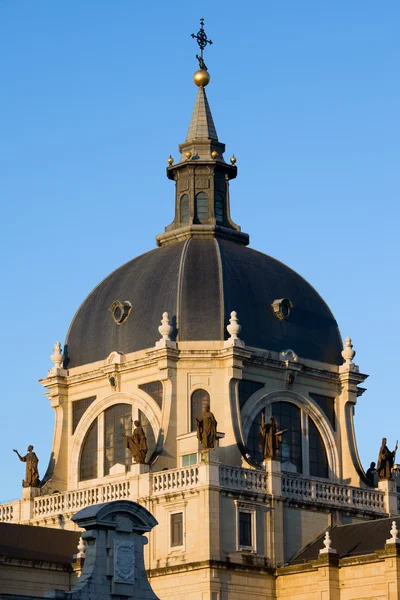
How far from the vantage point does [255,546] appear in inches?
3524

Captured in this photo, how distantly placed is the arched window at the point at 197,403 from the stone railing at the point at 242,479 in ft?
16.2

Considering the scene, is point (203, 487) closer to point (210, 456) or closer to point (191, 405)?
point (210, 456)

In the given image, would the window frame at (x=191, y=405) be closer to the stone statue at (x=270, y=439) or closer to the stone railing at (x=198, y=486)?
the stone statue at (x=270, y=439)

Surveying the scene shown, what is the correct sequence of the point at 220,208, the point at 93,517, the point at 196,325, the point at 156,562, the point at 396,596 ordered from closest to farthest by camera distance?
the point at 93,517 → the point at 396,596 → the point at 156,562 → the point at 196,325 → the point at 220,208

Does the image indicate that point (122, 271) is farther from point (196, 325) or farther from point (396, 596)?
point (396, 596)

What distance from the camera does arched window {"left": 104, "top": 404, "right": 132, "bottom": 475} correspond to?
315 ft

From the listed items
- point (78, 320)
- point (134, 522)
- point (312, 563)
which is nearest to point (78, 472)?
point (78, 320)

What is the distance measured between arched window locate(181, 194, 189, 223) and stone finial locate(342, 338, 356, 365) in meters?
11.2

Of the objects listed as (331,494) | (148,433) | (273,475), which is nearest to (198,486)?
(273,475)

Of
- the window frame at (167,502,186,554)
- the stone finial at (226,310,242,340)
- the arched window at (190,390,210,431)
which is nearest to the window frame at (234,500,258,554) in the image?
the window frame at (167,502,186,554)

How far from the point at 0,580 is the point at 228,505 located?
37.6 feet

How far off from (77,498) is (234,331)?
1161 centimetres

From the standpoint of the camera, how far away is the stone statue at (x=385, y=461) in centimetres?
9638

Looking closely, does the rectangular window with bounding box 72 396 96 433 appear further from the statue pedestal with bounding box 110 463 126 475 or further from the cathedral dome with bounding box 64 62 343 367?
the statue pedestal with bounding box 110 463 126 475
